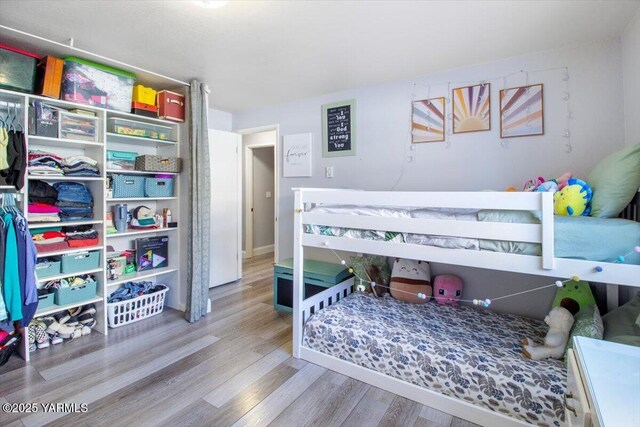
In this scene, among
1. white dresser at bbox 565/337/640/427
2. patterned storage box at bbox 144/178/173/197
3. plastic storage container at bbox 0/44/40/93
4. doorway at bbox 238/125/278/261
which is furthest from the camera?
doorway at bbox 238/125/278/261

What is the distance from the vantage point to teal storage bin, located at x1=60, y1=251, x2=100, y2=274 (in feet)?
7.77

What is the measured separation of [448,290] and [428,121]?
1.47 metres

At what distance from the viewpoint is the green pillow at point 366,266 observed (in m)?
2.82

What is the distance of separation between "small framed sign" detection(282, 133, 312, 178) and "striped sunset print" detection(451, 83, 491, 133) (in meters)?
1.54

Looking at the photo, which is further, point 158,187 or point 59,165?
point 158,187

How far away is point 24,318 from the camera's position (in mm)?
1980

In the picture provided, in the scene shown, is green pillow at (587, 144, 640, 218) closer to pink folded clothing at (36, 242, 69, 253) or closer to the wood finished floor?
the wood finished floor

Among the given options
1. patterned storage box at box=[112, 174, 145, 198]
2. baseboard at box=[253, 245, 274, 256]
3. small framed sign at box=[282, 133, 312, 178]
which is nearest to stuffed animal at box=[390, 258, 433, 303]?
small framed sign at box=[282, 133, 312, 178]

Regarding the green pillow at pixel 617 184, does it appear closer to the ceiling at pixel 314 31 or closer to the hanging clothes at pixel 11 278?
the ceiling at pixel 314 31

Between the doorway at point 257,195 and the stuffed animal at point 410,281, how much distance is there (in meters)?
2.78

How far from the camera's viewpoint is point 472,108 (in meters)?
2.57

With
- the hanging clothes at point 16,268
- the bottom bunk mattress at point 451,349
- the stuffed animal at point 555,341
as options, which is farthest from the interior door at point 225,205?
the stuffed animal at point 555,341

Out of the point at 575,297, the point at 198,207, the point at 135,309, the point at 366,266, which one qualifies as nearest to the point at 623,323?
the point at 575,297

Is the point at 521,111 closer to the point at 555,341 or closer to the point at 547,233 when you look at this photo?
the point at 547,233
